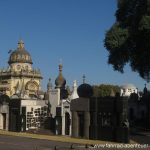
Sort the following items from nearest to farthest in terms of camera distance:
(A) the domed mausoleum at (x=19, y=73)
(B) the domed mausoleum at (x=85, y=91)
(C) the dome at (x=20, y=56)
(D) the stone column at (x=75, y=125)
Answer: (D) the stone column at (x=75, y=125) → (B) the domed mausoleum at (x=85, y=91) → (A) the domed mausoleum at (x=19, y=73) → (C) the dome at (x=20, y=56)

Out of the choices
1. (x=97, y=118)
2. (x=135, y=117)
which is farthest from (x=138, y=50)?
(x=135, y=117)

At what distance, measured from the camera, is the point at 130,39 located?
32281 millimetres

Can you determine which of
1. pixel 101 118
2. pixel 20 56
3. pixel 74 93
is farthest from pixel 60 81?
pixel 20 56

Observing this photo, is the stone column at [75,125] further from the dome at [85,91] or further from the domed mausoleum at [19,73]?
the domed mausoleum at [19,73]

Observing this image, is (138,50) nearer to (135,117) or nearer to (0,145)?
(0,145)

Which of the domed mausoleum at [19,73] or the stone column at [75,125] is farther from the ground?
the domed mausoleum at [19,73]

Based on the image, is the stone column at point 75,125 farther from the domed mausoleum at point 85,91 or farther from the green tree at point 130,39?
the green tree at point 130,39

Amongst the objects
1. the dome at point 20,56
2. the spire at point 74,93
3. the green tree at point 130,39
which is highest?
the dome at point 20,56

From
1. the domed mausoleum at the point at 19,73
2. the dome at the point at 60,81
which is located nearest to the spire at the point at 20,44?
the domed mausoleum at the point at 19,73

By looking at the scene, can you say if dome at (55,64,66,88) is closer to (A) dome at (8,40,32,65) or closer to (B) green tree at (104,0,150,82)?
(B) green tree at (104,0,150,82)

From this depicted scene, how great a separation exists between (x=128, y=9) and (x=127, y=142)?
1239cm

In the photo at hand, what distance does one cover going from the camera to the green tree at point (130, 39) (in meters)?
31.5

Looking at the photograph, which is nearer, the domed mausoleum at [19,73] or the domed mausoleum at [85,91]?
the domed mausoleum at [85,91]

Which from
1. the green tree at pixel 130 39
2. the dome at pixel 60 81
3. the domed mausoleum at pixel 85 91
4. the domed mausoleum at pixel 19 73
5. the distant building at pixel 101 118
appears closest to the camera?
the distant building at pixel 101 118
